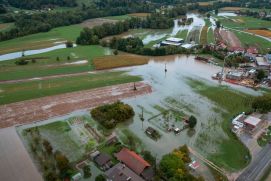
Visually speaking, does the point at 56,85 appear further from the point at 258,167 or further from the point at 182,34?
the point at 182,34

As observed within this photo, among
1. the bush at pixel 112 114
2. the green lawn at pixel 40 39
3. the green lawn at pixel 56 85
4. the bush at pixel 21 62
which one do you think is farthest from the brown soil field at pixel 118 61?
the green lawn at pixel 40 39

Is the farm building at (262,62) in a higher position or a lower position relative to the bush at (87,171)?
higher

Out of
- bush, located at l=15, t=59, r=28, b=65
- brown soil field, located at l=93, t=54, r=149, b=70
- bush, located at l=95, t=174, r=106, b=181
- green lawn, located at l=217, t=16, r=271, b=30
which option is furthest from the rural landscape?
green lawn, located at l=217, t=16, r=271, b=30

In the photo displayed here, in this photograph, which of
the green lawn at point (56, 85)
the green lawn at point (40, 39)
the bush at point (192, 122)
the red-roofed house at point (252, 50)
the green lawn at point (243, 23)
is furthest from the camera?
the green lawn at point (243, 23)

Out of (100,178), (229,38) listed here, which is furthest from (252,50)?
(100,178)

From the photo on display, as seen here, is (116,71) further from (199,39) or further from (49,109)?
(199,39)

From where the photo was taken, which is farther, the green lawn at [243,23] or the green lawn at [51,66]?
the green lawn at [243,23]

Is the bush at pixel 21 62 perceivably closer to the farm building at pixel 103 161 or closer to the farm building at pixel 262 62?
the farm building at pixel 103 161
